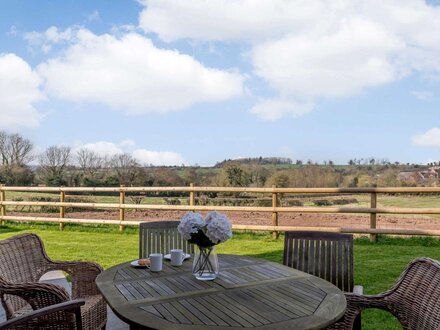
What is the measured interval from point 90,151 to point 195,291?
12361mm

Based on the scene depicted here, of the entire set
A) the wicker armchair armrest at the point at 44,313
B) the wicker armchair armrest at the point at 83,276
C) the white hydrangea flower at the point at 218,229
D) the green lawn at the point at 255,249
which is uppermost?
the white hydrangea flower at the point at 218,229

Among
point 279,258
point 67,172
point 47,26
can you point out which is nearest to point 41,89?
point 47,26

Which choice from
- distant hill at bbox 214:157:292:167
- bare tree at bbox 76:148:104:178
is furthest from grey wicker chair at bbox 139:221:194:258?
bare tree at bbox 76:148:104:178

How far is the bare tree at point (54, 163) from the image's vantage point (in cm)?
1196

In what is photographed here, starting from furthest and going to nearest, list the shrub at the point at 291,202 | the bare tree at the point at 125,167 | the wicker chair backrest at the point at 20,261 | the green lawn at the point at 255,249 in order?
the bare tree at the point at 125,167
the shrub at the point at 291,202
the green lawn at the point at 255,249
the wicker chair backrest at the point at 20,261

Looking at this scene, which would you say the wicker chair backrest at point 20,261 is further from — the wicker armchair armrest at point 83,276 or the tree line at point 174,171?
the tree line at point 174,171

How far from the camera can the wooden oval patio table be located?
1588mm

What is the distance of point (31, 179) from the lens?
12.2 metres

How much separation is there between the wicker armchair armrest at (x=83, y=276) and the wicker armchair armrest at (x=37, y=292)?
70cm

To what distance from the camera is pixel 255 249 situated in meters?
6.44

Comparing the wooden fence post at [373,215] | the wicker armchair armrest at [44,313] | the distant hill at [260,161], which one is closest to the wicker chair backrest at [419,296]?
the wicker armchair armrest at [44,313]

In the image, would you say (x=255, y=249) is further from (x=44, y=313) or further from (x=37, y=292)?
(x=44, y=313)

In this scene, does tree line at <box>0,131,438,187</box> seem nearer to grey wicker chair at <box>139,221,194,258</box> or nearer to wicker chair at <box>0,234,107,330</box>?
grey wicker chair at <box>139,221,194,258</box>

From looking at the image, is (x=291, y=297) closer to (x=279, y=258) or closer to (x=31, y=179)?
(x=279, y=258)
